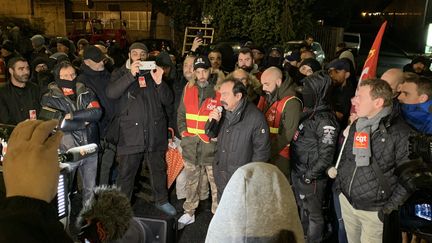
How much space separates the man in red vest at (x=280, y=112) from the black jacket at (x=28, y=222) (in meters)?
3.54

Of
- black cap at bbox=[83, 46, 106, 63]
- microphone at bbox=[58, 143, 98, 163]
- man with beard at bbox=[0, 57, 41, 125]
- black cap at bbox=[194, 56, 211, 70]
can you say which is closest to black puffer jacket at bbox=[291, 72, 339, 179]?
black cap at bbox=[194, 56, 211, 70]

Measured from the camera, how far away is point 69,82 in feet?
15.9

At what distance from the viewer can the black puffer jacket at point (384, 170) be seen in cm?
321

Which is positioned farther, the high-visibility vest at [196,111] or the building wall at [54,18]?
the building wall at [54,18]

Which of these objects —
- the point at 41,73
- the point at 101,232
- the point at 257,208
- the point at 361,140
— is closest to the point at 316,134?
the point at 361,140

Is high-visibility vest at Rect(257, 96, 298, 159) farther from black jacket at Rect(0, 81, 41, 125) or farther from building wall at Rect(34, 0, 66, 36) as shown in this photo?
building wall at Rect(34, 0, 66, 36)

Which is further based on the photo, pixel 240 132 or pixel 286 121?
pixel 286 121

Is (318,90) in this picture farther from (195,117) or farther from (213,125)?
(195,117)

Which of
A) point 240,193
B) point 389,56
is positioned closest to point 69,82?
point 240,193

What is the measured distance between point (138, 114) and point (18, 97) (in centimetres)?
153

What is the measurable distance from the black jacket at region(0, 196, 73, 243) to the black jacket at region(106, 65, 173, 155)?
12.6 ft

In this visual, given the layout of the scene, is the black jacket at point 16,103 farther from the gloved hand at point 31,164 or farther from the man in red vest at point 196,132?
the gloved hand at point 31,164

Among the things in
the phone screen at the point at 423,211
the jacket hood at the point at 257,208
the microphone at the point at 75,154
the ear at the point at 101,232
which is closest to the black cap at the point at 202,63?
the microphone at the point at 75,154

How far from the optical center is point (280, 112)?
462 cm
